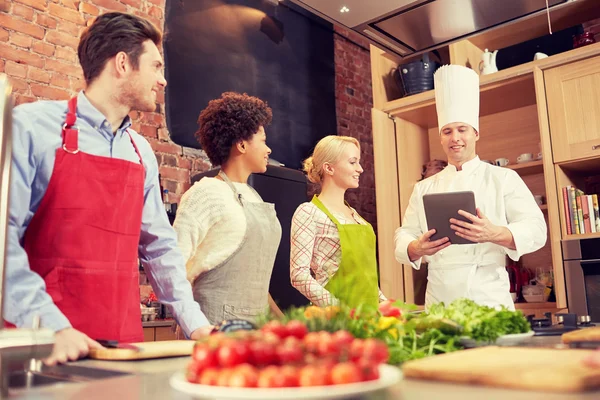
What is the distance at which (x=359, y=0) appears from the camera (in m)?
1.96

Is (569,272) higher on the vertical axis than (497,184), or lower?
lower

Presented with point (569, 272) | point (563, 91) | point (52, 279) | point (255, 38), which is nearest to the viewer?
point (52, 279)

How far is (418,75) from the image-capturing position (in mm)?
3668

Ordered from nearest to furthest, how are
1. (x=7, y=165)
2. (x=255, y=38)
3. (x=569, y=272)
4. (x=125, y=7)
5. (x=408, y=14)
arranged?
1. (x=7, y=165)
2. (x=408, y=14)
3. (x=569, y=272)
4. (x=125, y=7)
5. (x=255, y=38)

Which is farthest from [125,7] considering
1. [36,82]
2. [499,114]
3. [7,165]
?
[7,165]

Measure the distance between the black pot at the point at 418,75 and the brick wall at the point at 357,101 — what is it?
128cm

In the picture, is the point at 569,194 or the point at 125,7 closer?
the point at 569,194

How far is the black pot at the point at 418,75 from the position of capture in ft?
12.0

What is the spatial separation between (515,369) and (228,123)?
1736 millimetres

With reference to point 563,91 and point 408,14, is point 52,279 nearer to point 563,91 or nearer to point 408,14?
point 408,14

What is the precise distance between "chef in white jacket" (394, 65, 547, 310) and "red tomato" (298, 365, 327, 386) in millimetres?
1584

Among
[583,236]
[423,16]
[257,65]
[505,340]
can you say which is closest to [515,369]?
[505,340]

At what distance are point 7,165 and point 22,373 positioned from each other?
0.33 metres

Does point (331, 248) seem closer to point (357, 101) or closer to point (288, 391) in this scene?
point (288, 391)
